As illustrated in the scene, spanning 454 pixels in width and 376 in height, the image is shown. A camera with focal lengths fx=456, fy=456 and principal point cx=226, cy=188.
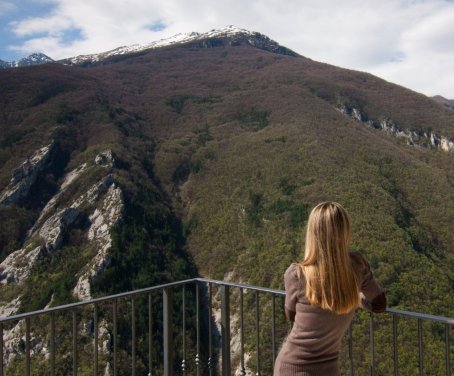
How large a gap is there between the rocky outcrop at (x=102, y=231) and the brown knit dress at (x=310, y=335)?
26.1m

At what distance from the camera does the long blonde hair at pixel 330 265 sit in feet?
6.38

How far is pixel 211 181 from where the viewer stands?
123 feet

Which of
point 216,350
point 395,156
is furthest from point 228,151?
point 216,350

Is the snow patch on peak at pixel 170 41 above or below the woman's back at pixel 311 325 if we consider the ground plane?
above

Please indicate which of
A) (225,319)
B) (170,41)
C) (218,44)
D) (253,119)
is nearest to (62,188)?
(253,119)

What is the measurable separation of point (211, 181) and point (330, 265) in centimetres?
3549

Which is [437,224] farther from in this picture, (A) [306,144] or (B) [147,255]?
(B) [147,255]

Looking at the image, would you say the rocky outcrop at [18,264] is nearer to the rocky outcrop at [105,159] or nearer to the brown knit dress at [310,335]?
the rocky outcrop at [105,159]

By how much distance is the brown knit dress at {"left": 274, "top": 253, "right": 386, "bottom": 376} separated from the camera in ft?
6.53

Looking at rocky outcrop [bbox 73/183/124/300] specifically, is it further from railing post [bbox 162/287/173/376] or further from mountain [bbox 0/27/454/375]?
railing post [bbox 162/287/173/376]

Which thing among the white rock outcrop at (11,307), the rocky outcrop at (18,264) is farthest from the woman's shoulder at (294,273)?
the rocky outcrop at (18,264)

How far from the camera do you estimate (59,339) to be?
62.3 feet

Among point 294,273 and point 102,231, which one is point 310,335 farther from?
point 102,231

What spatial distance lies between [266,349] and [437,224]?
705 inches
